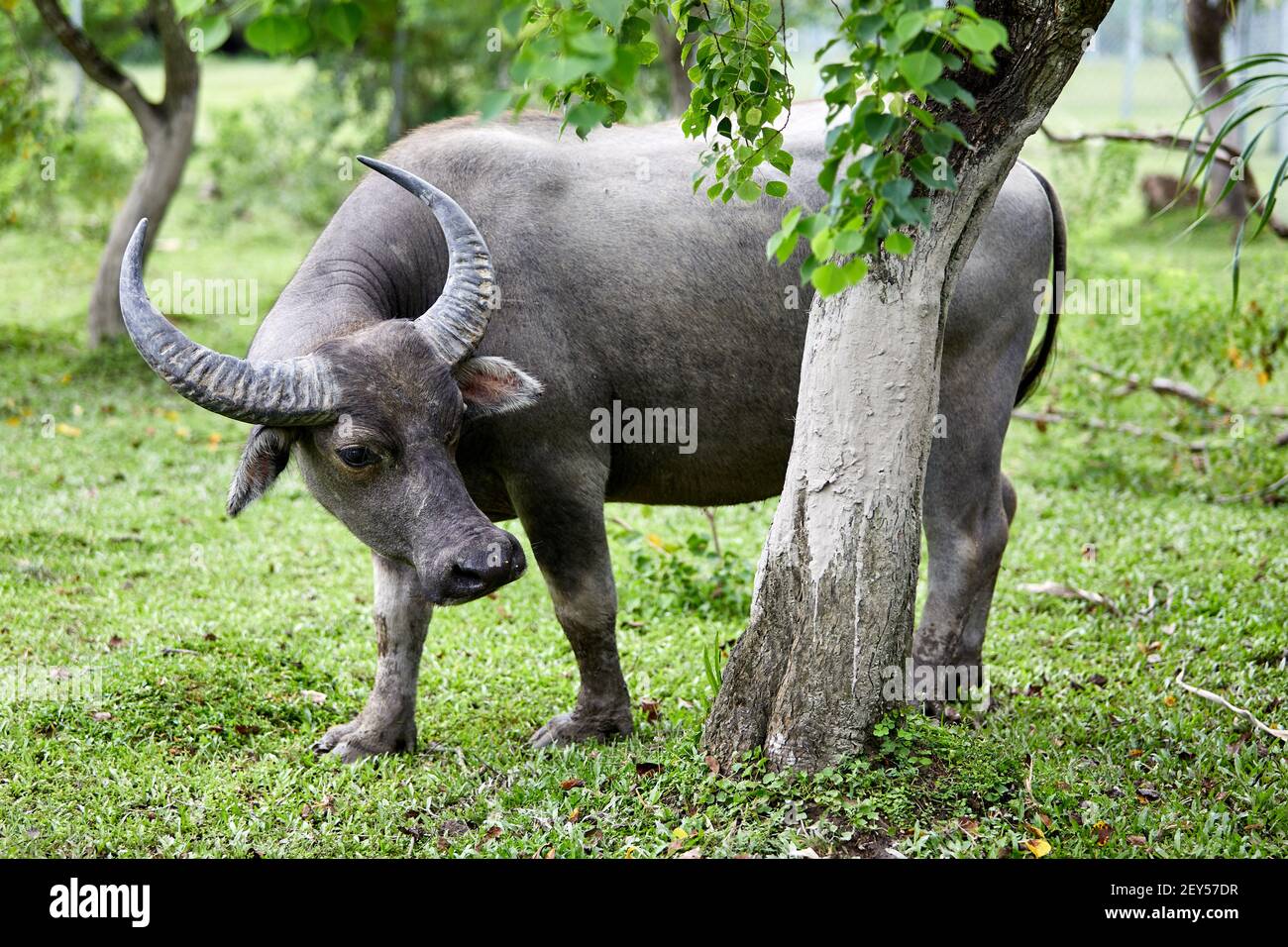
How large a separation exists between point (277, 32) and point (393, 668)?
3.20 metres

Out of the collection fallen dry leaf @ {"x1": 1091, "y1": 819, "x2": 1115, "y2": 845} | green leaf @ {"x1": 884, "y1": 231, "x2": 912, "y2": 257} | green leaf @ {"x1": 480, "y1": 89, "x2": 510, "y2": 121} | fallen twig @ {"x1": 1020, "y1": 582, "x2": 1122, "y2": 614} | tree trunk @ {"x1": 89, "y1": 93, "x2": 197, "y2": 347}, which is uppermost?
tree trunk @ {"x1": 89, "y1": 93, "x2": 197, "y2": 347}

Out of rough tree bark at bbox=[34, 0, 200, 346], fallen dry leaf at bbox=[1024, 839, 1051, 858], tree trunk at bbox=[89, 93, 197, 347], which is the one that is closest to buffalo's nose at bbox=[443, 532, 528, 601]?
fallen dry leaf at bbox=[1024, 839, 1051, 858]

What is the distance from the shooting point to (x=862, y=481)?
4098 millimetres

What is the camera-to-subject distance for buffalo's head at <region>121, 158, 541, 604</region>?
413 centimetres

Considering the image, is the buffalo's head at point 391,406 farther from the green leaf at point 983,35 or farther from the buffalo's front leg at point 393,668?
the green leaf at point 983,35

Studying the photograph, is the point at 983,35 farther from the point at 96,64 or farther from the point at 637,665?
the point at 96,64

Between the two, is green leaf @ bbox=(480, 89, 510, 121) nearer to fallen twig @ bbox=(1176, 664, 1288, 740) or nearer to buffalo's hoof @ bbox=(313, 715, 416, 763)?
buffalo's hoof @ bbox=(313, 715, 416, 763)

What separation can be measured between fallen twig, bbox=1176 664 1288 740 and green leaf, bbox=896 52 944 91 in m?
3.63

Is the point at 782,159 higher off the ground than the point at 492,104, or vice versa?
the point at 782,159

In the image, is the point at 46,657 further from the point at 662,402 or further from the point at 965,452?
the point at 965,452

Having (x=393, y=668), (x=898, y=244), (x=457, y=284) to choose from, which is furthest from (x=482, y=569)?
(x=898, y=244)

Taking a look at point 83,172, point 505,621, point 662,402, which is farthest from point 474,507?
point 83,172

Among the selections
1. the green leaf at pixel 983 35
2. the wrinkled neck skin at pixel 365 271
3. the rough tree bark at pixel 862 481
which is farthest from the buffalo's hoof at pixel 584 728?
the green leaf at pixel 983 35

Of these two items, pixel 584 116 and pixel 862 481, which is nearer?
pixel 584 116
